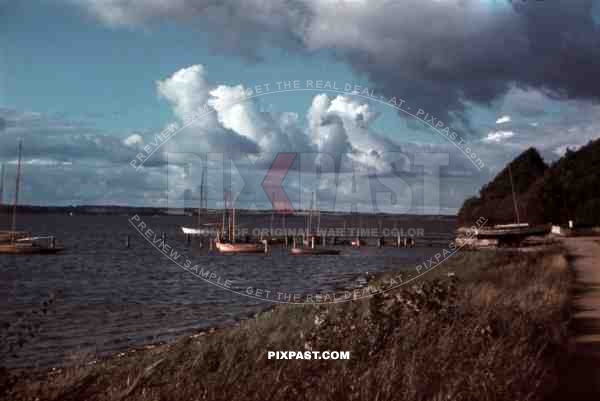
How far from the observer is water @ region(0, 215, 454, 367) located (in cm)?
1594

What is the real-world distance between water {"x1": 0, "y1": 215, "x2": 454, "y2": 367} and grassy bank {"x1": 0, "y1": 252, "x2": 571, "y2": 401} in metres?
3.74

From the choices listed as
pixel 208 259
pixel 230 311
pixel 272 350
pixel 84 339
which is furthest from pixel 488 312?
pixel 208 259

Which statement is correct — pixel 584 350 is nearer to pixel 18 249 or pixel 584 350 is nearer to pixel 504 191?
pixel 18 249

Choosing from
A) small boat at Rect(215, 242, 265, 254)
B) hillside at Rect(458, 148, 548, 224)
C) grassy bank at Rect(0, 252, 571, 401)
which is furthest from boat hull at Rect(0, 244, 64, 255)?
hillside at Rect(458, 148, 548, 224)

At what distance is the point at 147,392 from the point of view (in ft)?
21.1

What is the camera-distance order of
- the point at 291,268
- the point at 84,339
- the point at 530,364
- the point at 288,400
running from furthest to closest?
the point at 291,268 < the point at 84,339 < the point at 530,364 < the point at 288,400

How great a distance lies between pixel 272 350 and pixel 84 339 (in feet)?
31.8

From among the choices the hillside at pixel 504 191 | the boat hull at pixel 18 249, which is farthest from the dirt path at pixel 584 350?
the hillside at pixel 504 191

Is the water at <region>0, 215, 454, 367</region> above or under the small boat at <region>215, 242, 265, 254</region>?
under

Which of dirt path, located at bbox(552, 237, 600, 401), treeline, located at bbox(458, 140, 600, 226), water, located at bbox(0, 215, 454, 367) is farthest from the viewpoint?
treeline, located at bbox(458, 140, 600, 226)

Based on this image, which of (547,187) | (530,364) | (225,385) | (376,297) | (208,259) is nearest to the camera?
(225,385)

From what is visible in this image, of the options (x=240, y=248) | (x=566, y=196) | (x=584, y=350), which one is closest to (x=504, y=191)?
(x=566, y=196)

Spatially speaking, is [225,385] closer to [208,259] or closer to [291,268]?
[291,268]

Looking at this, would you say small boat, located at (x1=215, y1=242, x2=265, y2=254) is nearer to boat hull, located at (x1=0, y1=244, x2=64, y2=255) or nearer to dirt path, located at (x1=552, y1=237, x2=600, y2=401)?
boat hull, located at (x1=0, y1=244, x2=64, y2=255)
